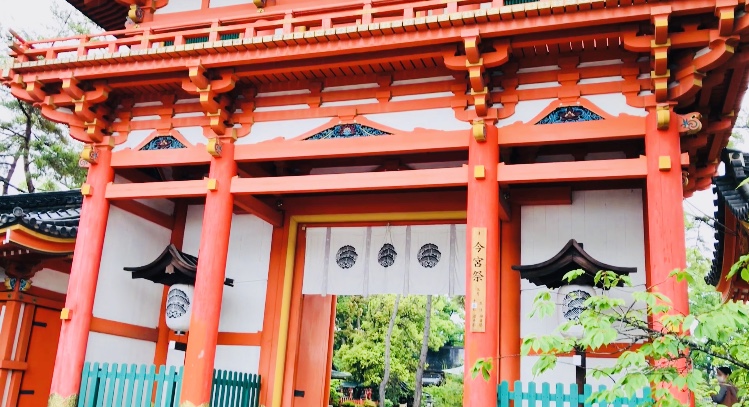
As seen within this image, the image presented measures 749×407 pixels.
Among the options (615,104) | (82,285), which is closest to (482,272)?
(615,104)

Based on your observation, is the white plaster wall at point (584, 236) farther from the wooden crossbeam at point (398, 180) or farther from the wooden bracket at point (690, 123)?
the wooden bracket at point (690, 123)

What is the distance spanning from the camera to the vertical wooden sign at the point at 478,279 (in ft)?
19.9

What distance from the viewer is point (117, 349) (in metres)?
8.36

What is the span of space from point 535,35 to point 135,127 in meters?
Result: 5.03

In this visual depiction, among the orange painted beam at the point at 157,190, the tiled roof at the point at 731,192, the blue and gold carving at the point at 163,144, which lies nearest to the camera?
the tiled roof at the point at 731,192

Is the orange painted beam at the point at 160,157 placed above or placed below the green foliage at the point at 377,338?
above

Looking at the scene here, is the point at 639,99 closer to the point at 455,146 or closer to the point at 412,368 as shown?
the point at 455,146

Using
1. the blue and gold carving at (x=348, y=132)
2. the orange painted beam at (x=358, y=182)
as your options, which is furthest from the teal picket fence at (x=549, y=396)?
the blue and gold carving at (x=348, y=132)

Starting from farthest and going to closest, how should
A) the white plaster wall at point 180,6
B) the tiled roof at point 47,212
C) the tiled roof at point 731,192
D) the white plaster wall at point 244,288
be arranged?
the white plaster wall at point 180,6 < the white plaster wall at point 244,288 < the tiled roof at point 47,212 < the tiled roof at point 731,192

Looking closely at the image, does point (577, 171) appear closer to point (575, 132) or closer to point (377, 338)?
point (575, 132)

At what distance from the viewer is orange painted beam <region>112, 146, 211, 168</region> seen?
7723 mm

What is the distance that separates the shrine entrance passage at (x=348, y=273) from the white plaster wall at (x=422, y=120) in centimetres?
170

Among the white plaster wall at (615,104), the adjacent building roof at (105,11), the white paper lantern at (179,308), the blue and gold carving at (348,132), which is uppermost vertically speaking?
the adjacent building roof at (105,11)

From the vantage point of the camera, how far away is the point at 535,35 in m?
6.21
